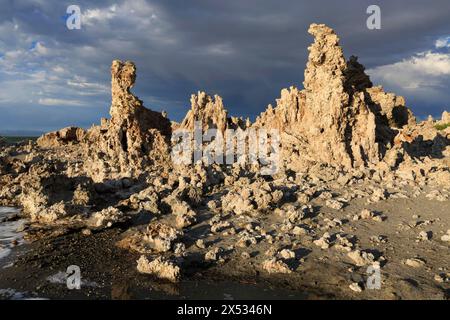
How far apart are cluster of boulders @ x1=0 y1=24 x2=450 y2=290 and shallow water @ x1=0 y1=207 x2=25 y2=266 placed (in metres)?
1.12

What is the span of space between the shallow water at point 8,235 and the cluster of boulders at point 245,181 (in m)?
1.12

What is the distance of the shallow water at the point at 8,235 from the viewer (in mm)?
16766

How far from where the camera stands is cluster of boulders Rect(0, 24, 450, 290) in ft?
55.1

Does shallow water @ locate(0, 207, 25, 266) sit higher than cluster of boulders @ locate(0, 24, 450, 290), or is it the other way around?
cluster of boulders @ locate(0, 24, 450, 290)

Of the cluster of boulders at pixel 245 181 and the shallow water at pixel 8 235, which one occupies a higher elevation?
the cluster of boulders at pixel 245 181

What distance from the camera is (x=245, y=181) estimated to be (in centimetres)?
2370

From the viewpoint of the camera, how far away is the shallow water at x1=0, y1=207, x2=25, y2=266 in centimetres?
1677

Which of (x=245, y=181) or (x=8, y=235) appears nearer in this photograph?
(x=8, y=235)

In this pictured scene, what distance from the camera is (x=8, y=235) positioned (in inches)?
750

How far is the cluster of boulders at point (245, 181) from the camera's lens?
55.1 ft

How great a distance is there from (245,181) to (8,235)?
495 inches

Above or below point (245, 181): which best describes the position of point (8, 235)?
below
